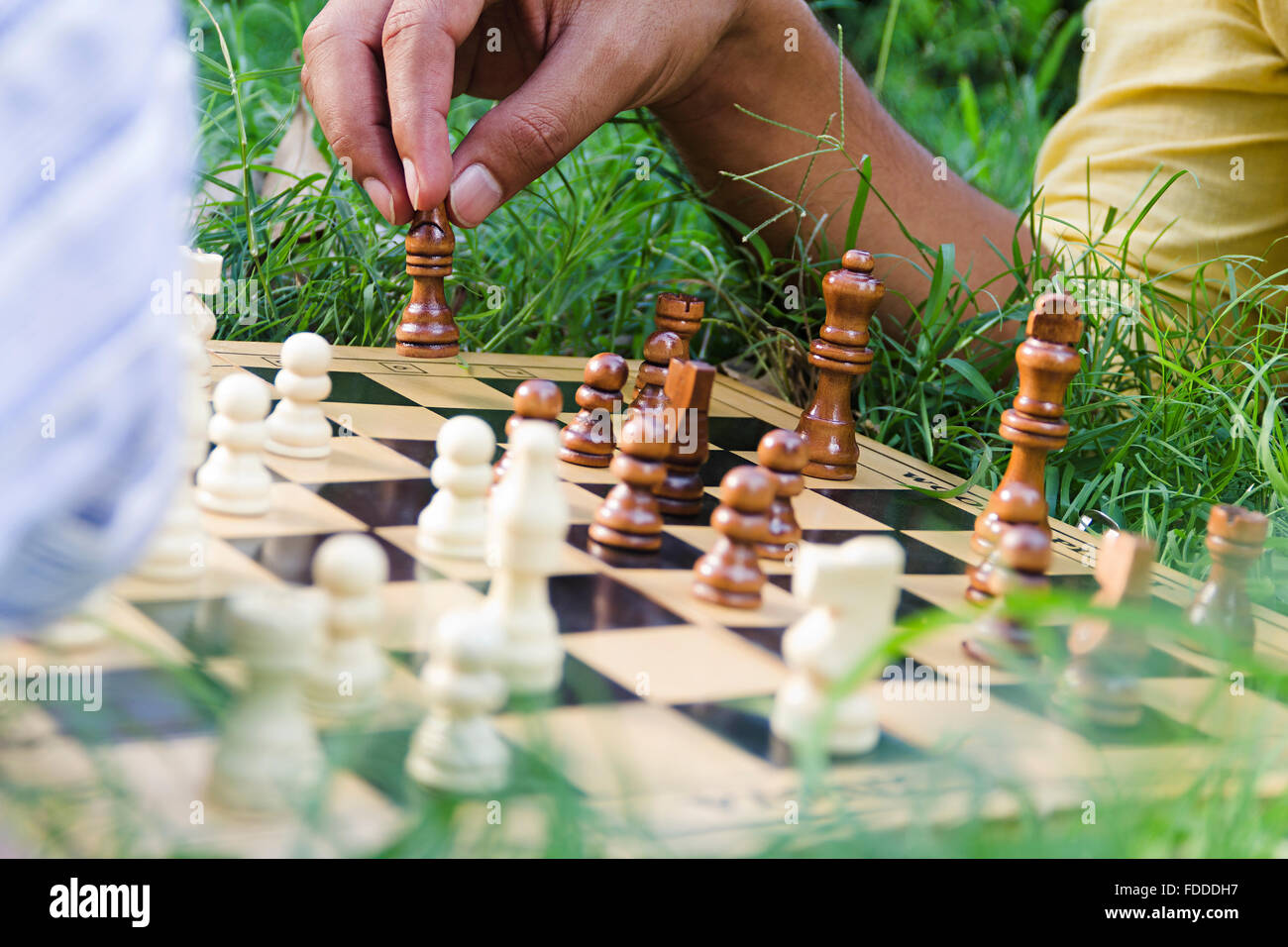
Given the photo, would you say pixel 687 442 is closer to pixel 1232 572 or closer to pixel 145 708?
pixel 1232 572

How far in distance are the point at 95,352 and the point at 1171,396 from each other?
1.79m

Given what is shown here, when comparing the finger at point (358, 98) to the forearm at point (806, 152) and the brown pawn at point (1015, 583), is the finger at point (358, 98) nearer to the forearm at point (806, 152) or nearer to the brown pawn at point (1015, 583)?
the forearm at point (806, 152)

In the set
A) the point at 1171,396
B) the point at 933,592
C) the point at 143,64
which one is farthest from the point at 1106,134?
the point at 143,64

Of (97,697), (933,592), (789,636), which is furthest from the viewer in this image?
(933,592)

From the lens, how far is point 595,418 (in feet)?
5.51

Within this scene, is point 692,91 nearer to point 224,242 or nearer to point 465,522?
point 224,242

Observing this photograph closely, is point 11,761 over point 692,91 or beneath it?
beneath

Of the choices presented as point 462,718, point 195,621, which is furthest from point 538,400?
point 462,718

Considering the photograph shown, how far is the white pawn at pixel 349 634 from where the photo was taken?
2.92 ft

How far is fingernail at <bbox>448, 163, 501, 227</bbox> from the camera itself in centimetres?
188

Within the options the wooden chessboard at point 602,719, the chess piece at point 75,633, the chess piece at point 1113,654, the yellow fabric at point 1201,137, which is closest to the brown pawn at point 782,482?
the wooden chessboard at point 602,719

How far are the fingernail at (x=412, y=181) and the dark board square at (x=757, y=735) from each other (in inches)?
43.8

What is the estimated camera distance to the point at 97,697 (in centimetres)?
85

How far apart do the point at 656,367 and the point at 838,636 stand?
0.82 m
